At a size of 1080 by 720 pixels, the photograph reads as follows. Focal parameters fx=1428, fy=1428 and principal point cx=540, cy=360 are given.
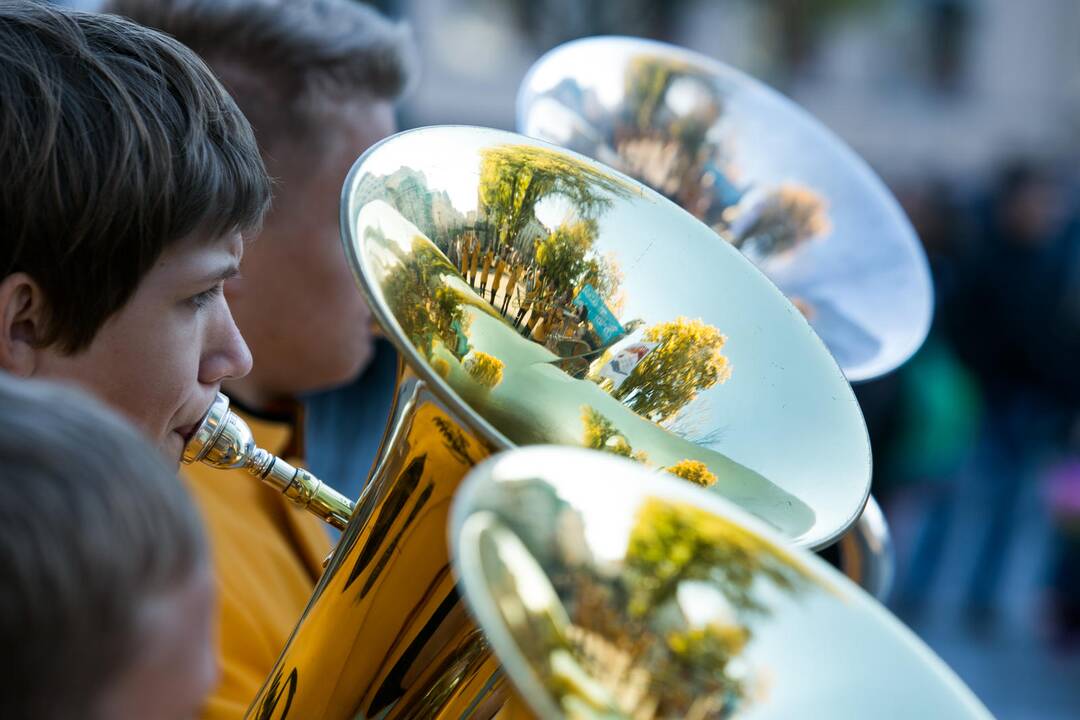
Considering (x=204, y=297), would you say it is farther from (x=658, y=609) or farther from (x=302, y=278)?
(x=302, y=278)

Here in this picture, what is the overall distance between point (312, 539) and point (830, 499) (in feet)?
2.14

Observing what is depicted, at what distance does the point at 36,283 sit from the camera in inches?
36.9

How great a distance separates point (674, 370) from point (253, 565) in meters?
0.50

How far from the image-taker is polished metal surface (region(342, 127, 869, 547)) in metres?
1.09

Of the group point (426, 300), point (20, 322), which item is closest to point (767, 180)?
point (426, 300)

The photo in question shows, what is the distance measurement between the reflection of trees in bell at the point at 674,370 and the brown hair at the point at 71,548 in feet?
1.96

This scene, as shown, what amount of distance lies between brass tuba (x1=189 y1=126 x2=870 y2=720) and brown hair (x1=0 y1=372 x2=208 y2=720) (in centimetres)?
38

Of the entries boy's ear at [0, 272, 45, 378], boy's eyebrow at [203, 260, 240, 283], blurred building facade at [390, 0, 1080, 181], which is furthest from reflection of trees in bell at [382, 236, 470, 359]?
blurred building facade at [390, 0, 1080, 181]

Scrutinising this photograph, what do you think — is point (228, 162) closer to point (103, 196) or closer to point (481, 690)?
point (103, 196)

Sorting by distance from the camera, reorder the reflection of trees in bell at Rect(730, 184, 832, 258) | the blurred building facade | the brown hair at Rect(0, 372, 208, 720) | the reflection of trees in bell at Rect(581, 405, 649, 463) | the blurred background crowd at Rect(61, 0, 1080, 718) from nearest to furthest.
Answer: the brown hair at Rect(0, 372, 208, 720) → the reflection of trees in bell at Rect(581, 405, 649, 463) → the reflection of trees in bell at Rect(730, 184, 832, 258) → the blurred background crowd at Rect(61, 0, 1080, 718) → the blurred building facade

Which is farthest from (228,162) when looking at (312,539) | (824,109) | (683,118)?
(824,109)

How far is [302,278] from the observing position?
1.67 metres

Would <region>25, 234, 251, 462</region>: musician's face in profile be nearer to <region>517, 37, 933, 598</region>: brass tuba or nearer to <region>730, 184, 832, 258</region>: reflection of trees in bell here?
<region>517, 37, 933, 598</region>: brass tuba

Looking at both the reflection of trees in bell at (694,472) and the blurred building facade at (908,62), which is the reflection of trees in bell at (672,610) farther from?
the blurred building facade at (908,62)
